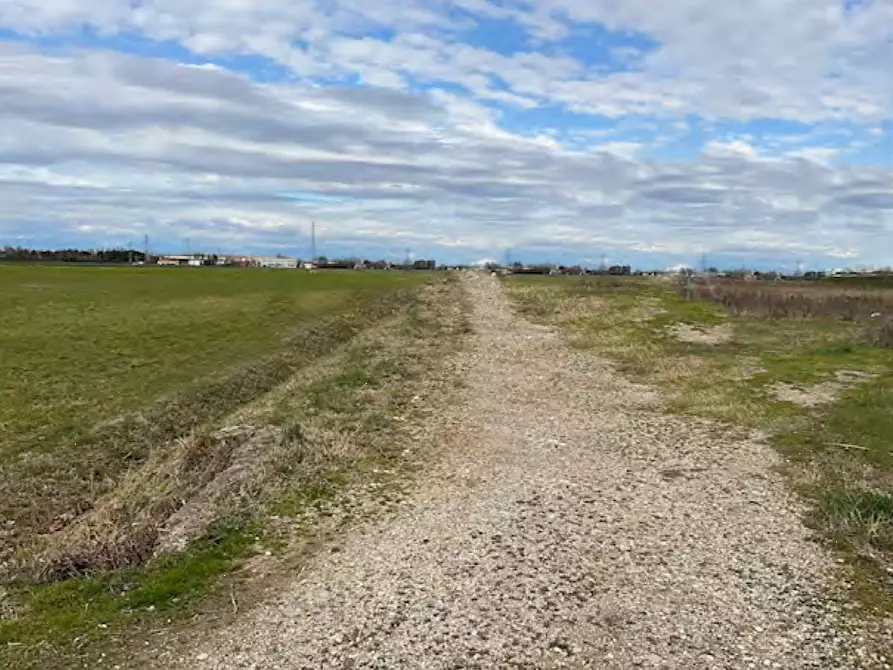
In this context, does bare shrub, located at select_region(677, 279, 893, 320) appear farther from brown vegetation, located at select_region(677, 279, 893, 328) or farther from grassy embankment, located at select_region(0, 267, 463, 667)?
grassy embankment, located at select_region(0, 267, 463, 667)

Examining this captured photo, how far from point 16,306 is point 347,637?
3557 centimetres

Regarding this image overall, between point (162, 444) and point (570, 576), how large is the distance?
1186 centimetres

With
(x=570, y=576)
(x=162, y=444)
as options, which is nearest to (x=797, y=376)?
(x=570, y=576)

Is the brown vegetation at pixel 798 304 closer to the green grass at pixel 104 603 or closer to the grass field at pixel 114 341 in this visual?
the grass field at pixel 114 341

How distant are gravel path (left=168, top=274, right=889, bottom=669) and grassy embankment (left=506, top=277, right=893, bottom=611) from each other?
0.65m

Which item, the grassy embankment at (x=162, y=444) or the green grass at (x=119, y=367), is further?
the green grass at (x=119, y=367)

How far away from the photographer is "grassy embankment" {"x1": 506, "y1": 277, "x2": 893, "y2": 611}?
1066 cm

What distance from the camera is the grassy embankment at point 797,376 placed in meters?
10.7

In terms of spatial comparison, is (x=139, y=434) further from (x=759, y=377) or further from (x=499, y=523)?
(x=759, y=377)

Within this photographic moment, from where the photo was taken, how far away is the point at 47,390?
21.8 metres

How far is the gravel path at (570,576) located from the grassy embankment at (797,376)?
2.13ft

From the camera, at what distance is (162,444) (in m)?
18.0

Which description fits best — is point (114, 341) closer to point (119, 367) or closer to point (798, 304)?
point (119, 367)

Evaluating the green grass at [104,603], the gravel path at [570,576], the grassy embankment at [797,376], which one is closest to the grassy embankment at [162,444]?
the green grass at [104,603]
